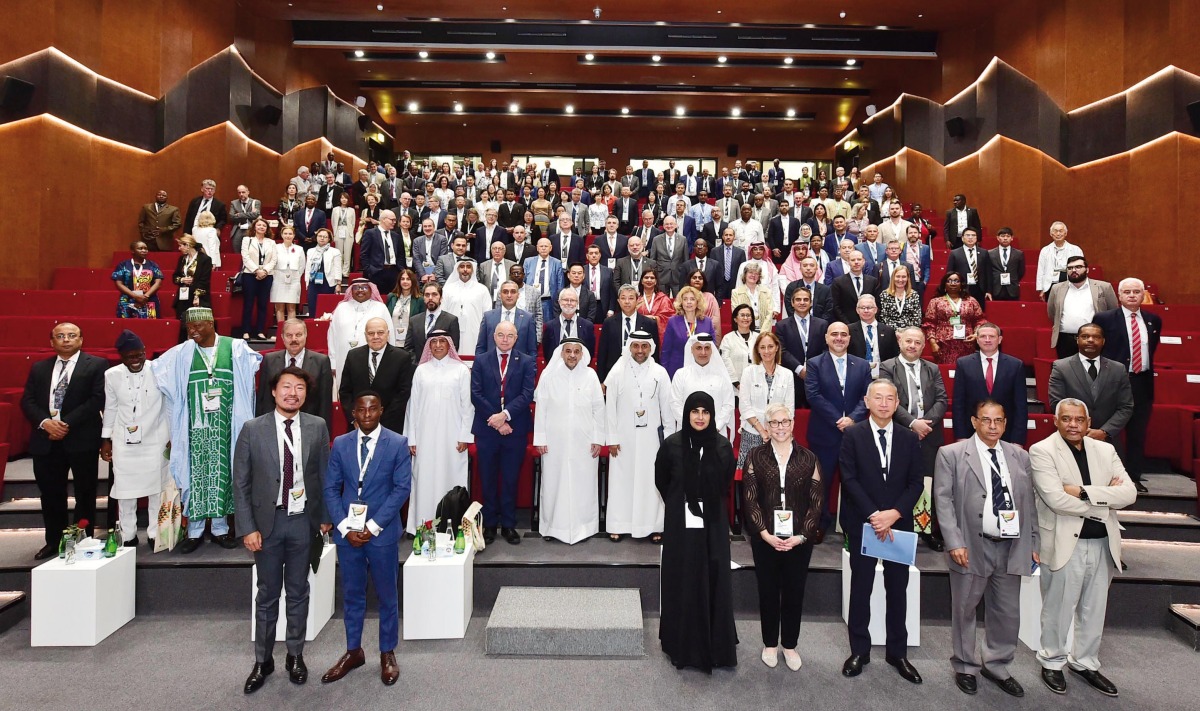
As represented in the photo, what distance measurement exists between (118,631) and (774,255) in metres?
7.38

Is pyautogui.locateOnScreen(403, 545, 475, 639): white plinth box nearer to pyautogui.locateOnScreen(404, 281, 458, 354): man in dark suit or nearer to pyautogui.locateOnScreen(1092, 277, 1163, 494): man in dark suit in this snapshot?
pyautogui.locateOnScreen(404, 281, 458, 354): man in dark suit

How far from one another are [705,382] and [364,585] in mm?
2539

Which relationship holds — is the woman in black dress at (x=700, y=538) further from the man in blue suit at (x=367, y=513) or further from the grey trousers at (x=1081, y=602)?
the grey trousers at (x=1081, y=602)

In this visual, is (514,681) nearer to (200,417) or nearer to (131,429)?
(200,417)

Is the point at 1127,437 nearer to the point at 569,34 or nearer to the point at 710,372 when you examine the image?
the point at 710,372

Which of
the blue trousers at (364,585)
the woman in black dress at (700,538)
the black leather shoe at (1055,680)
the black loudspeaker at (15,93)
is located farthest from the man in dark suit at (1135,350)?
the black loudspeaker at (15,93)

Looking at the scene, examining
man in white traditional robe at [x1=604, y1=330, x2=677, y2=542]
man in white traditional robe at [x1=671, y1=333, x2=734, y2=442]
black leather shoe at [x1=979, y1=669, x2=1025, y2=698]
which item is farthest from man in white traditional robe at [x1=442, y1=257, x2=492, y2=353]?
black leather shoe at [x1=979, y1=669, x2=1025, y2=698]

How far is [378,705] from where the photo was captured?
3375 mm

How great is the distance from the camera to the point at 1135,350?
5172 mm

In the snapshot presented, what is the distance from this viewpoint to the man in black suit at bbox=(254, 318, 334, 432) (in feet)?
14.6

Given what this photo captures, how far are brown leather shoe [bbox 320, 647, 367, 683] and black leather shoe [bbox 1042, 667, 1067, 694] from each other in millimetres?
3784

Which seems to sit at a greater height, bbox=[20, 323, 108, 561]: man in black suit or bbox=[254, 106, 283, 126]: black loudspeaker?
bbox=[254, 106, 283, 126]: black loudspeaker

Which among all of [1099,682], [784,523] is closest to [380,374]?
[784,523]

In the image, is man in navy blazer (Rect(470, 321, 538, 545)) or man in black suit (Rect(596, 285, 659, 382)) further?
man in black suit (Rect(596, 285, 659, 382))
